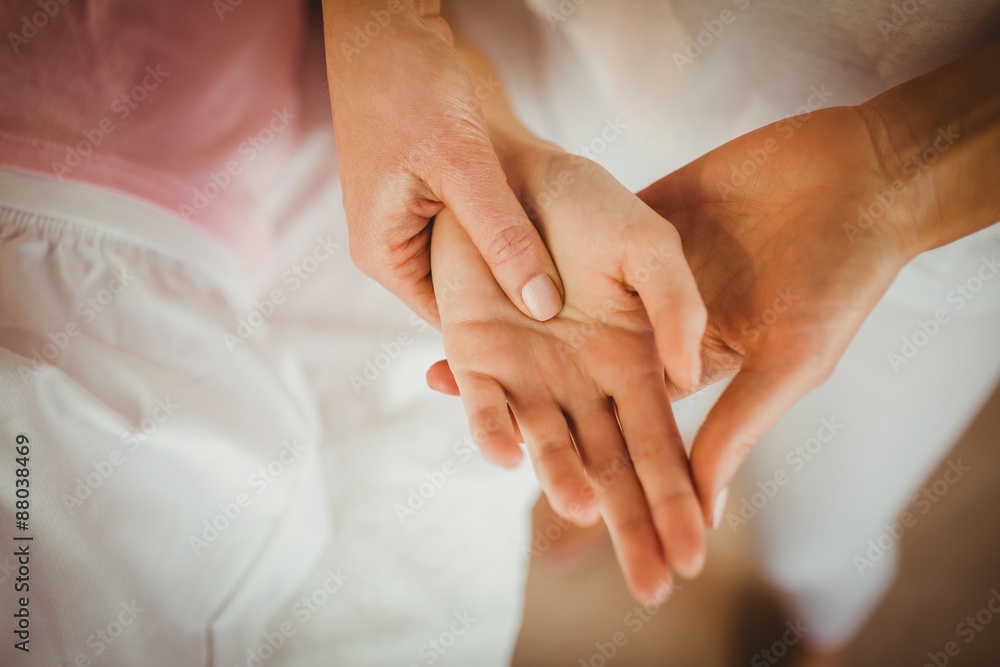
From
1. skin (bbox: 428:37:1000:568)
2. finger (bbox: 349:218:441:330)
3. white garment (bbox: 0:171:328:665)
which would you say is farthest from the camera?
finger (bbox: 349:218:441:330)

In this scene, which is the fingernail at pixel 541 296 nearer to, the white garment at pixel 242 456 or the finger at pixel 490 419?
the finger at pixel 490 419

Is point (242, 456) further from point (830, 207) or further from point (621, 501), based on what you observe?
point (830, 207)

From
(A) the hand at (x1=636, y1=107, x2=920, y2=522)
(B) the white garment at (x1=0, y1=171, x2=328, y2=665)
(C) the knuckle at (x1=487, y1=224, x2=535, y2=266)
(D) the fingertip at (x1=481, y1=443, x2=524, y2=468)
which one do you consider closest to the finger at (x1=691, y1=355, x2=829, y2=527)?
(A) the hand at (x1=636, y1=107, x2=920, y2=522)

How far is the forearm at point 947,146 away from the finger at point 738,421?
0.30 m

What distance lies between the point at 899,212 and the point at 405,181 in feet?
1.93

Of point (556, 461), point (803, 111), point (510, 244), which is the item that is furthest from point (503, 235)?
point (803, 111)

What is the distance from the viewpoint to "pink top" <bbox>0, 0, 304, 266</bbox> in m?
0.73

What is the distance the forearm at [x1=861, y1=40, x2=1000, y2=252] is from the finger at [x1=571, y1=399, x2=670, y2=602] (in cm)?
44

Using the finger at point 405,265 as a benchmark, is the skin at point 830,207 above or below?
above

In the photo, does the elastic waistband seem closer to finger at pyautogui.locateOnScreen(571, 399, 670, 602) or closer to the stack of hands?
the stack of hands

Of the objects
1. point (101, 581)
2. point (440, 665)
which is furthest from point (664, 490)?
point (101, 581)

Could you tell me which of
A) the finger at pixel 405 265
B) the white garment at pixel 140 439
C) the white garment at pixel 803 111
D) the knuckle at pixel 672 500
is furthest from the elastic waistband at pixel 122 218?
the knuckle at pixel 672 500

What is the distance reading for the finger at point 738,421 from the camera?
0.45 meters

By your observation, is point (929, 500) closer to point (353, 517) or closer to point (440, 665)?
point (440, 665)
